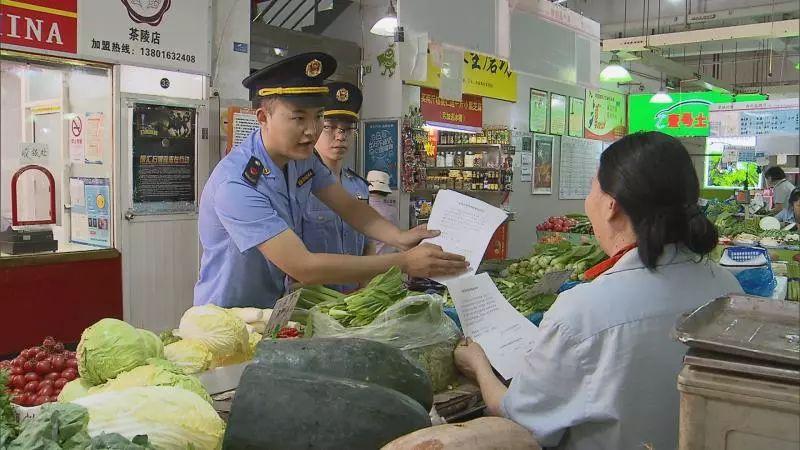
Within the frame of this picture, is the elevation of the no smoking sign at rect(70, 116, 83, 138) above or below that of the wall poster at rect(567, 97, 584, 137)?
below

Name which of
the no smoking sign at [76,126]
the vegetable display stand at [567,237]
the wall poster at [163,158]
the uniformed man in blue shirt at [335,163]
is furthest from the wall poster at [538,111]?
the no smoking sign at [76,126]

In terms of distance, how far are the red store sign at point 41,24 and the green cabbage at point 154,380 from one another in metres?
3.83

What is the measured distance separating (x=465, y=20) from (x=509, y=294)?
167 cm

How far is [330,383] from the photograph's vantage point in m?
1.49

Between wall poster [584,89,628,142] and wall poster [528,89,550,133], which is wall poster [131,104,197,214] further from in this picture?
wall poster [584,89,628,142]

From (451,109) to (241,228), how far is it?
21.1ft

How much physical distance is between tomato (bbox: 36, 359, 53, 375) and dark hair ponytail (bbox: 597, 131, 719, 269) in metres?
1.59

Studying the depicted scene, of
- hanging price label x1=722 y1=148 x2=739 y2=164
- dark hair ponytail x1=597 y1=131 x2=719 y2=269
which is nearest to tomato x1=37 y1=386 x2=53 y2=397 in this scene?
dark hair ponytail x1=597 y1=131 x2=719 y2=269

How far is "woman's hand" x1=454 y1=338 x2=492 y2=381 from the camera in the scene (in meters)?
2.04

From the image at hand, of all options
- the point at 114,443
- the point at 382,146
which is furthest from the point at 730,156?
the point at 114,443

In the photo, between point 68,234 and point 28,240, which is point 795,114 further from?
point 68,234

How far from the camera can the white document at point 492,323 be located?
7.22ft

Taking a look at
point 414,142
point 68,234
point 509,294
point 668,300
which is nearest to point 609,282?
point 668,300

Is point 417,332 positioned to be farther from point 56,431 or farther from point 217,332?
point 56,431
